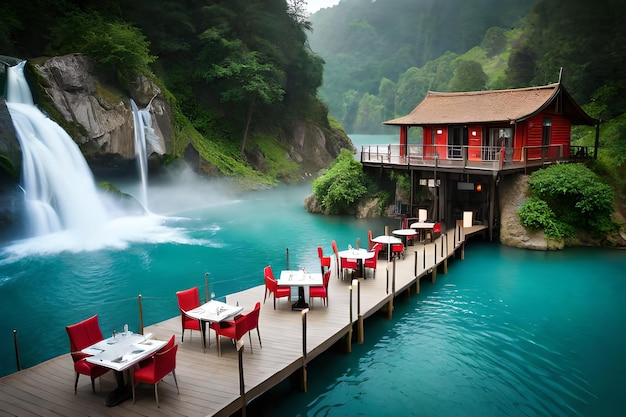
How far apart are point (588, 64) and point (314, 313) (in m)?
38.4

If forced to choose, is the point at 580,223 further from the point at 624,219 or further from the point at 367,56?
the point at 367,56

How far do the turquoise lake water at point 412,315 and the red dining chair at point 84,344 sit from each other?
3.15 metres

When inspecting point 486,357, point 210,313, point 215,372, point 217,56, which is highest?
point 217,56

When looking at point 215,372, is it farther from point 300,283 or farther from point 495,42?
point 495,42

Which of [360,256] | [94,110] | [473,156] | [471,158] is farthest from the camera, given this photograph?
[94,110]

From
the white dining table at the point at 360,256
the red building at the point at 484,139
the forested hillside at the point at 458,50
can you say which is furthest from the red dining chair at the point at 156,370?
the forested hillside at the point at 458,50

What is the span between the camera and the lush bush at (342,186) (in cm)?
3006

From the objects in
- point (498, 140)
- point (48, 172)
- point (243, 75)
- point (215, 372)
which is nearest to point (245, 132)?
point (243, 75)

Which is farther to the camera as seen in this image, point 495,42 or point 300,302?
point 495,42

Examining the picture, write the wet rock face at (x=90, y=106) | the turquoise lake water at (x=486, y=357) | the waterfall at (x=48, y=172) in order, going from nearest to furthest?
the turquoise lake water at (x=486, y=357) → the waterfall at (x=48, y=172) → the wet rock face at (x=90, y=106)

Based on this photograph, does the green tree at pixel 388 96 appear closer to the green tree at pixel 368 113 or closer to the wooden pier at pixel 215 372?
the green tree at pixel 368 113

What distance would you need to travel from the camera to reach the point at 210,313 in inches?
415

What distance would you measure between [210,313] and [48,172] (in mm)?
18849

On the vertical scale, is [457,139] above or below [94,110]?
below
